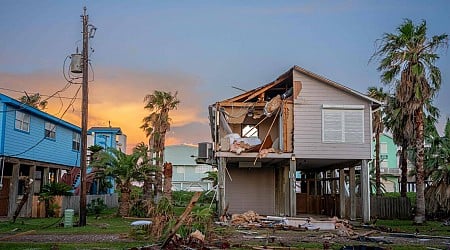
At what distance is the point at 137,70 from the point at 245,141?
7819mm

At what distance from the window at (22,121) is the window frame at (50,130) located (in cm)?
261

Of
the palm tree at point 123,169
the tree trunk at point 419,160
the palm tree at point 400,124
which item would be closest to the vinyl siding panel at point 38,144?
the palm tree at point 123,169

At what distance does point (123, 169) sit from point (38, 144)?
647cm

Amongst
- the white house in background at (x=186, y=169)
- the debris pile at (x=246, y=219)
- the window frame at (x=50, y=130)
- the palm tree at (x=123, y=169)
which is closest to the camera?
the debris pile at (x=246, y=219)

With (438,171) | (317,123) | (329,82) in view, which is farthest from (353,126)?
(438,171)

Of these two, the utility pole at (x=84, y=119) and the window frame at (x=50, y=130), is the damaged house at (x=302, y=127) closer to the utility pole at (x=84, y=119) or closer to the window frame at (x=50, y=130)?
the utility pole at (x=84, y=119)

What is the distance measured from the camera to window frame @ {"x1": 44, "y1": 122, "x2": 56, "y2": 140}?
103 ft

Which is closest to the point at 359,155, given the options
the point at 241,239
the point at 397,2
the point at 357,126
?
the point at 357,126

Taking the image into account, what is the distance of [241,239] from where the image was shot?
15.8 m

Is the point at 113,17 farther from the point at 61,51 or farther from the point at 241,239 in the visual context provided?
the point at 241,239

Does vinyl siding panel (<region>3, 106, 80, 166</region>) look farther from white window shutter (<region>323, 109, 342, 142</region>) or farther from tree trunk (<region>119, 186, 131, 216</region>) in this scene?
white window shutter (<region>323, 109, 342, 142</region>)

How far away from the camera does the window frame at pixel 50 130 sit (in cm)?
3137

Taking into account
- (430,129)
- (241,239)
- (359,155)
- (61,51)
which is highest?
(61,51)

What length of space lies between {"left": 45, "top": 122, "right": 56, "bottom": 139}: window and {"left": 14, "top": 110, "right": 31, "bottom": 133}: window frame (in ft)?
8.67
